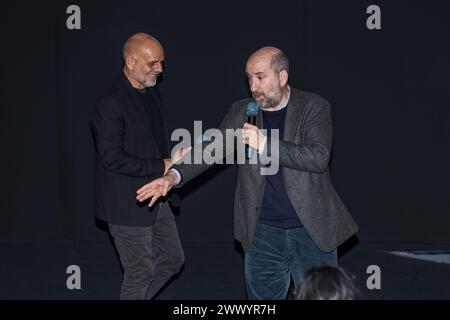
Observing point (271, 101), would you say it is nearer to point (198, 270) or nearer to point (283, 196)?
point (283, 196)

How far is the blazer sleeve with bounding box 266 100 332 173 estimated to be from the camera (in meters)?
2.84

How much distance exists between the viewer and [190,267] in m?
5.17

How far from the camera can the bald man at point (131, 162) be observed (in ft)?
11.0

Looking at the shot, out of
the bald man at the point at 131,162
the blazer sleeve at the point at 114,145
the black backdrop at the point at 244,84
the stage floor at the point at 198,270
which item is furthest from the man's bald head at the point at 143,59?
the black backdrop at the point at 244,84

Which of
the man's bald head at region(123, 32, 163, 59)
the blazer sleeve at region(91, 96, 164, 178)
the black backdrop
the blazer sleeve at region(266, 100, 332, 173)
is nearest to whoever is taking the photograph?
the blazer sleeve at region(266, 100, 332, 173)

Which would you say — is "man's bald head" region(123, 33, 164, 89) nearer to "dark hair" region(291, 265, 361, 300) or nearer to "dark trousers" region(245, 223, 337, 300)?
"dark trousers" region(245, 223, 337, 300)

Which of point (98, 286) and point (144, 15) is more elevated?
point (144, 15)

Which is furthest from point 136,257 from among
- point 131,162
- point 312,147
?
point 312,147

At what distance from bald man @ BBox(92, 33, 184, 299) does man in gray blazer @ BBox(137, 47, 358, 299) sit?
0.86 ft

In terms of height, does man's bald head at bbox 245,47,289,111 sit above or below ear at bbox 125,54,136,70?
below

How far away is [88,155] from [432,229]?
2.93m

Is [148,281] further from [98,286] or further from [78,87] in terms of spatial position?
[78,87]

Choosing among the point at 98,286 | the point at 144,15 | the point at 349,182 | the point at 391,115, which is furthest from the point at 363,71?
the point at 98,286

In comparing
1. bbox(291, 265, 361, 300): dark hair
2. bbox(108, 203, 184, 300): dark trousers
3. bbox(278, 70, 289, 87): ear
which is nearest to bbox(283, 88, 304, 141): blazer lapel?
bbox(278, 70, 289, 87): ear
